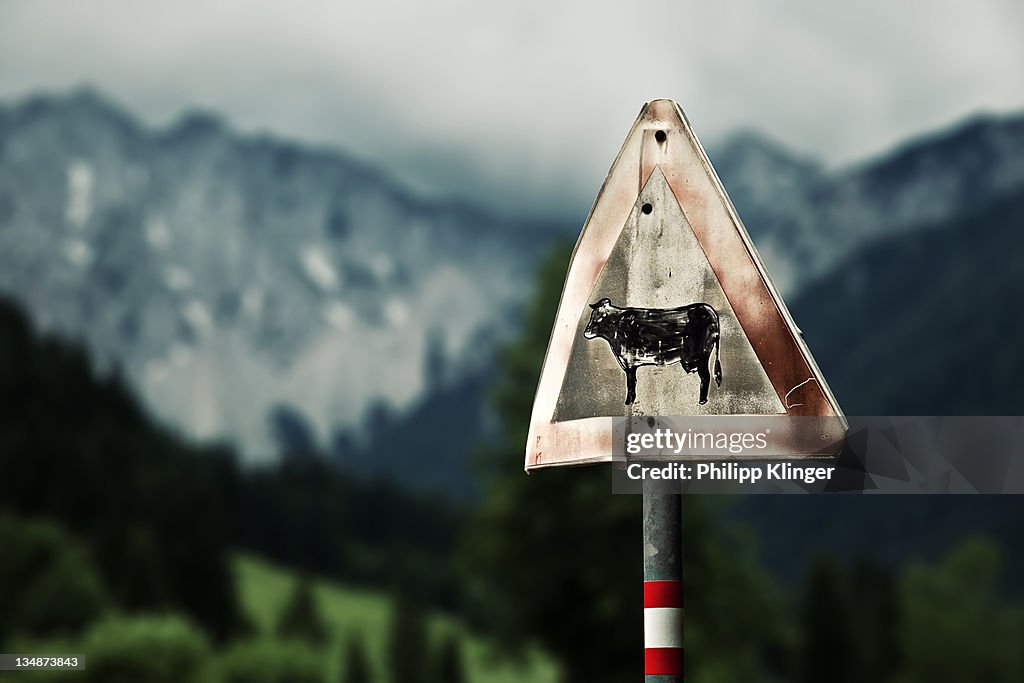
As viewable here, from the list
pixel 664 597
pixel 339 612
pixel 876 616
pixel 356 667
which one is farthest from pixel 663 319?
pixel 339 612

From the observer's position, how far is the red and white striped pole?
514cm

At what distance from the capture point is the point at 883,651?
4136 inches

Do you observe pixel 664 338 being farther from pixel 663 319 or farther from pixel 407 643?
pixel 407 643

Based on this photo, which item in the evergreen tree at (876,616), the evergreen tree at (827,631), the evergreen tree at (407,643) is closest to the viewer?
the evergreen tree at (827,631)

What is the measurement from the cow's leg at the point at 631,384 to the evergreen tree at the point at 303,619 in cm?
12201

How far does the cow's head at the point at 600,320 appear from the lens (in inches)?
210

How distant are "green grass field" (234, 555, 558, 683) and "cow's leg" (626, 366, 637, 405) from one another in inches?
4274

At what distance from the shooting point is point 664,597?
5141mm

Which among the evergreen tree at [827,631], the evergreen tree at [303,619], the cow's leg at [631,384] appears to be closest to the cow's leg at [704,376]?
the cow's leg at [631,384]

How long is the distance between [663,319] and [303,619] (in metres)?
128

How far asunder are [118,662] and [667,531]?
69.1m

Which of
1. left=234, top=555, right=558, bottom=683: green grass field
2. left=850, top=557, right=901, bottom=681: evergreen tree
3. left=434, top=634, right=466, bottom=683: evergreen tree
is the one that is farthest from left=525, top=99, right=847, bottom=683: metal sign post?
left=434, top=634, right=466, bottom=683: evergreen tree

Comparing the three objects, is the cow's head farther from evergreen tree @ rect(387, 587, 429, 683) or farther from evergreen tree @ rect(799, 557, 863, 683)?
evergreen tree @ rect(387, 587, 429, 683)

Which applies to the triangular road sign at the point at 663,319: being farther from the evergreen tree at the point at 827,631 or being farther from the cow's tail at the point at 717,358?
the evergreen tree at the point at 827,631
